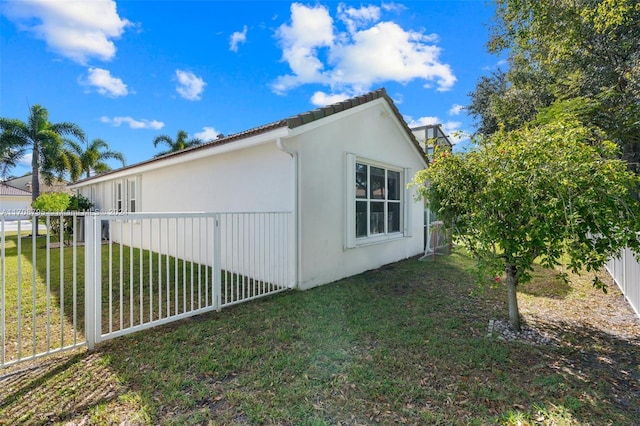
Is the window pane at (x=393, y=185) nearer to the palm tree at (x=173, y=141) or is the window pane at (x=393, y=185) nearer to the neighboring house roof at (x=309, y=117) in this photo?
the neighboring house roof at (x=309, y=117)

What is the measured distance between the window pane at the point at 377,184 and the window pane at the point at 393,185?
1.33 feet

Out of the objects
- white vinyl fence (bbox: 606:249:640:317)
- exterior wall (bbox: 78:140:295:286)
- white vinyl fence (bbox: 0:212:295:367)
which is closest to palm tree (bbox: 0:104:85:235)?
exterior wall (bbox: 78:140:295:286)

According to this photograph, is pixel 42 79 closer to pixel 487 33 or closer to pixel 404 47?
pixel 404 47

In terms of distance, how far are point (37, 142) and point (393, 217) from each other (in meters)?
23.7

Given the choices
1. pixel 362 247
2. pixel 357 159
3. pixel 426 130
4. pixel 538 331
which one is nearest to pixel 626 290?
pixel 538 331

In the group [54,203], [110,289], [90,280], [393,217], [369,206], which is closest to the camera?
[90,280]

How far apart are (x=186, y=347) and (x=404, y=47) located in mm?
11576

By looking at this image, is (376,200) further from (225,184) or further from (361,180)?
(225,184)

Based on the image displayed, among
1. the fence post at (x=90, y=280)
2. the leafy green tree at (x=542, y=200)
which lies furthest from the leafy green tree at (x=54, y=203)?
the leafy green tree at (x=542, y=200)

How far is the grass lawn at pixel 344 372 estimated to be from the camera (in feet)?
9.00

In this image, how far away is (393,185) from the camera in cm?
977

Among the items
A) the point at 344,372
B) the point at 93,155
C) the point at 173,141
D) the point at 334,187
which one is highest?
the point at 173,141

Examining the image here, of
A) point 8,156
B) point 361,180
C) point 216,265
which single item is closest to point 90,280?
point 216,265

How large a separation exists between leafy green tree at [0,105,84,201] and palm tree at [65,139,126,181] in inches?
56.8
